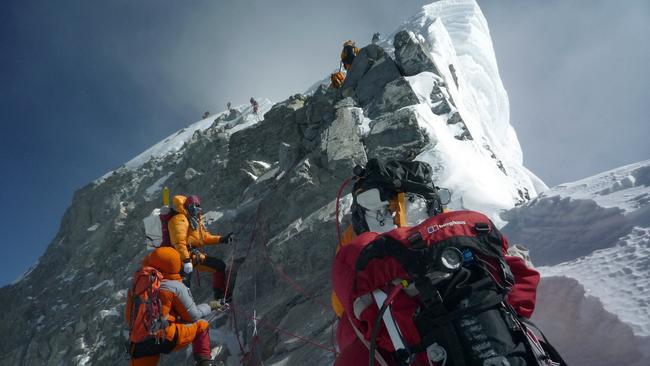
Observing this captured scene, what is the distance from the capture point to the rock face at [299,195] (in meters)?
6.17

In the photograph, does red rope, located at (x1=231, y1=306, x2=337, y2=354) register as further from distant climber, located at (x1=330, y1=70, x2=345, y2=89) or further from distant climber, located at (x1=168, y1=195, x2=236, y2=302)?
distant climber, located at (x1=330, y1=70, x2=345, y2=89)

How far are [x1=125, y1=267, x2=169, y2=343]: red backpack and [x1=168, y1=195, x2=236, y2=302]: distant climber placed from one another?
1.50 m

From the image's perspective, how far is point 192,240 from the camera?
6.88 metres

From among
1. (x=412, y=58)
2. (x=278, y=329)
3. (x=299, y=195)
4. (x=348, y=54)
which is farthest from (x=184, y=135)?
(x=278, y=329)

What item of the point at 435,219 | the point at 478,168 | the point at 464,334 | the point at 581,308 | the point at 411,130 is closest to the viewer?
the point at 464,334

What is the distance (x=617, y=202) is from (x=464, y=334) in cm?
339

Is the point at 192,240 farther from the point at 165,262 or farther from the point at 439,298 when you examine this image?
the point at 439,298

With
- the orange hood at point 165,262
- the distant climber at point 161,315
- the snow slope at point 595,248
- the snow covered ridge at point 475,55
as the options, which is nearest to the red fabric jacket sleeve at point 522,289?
the snow slope at point 595,248

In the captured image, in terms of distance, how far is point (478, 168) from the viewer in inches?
307

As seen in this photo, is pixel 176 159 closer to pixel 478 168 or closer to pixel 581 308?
pixel 478 168

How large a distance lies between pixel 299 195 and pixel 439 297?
6.91m

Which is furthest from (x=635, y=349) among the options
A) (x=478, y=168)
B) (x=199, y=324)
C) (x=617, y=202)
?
(x=478, y=168)

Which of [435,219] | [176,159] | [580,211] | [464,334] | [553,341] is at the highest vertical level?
[176,159]

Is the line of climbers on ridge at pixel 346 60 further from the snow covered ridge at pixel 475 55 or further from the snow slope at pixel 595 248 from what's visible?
the snow slope at pixel 595 248
